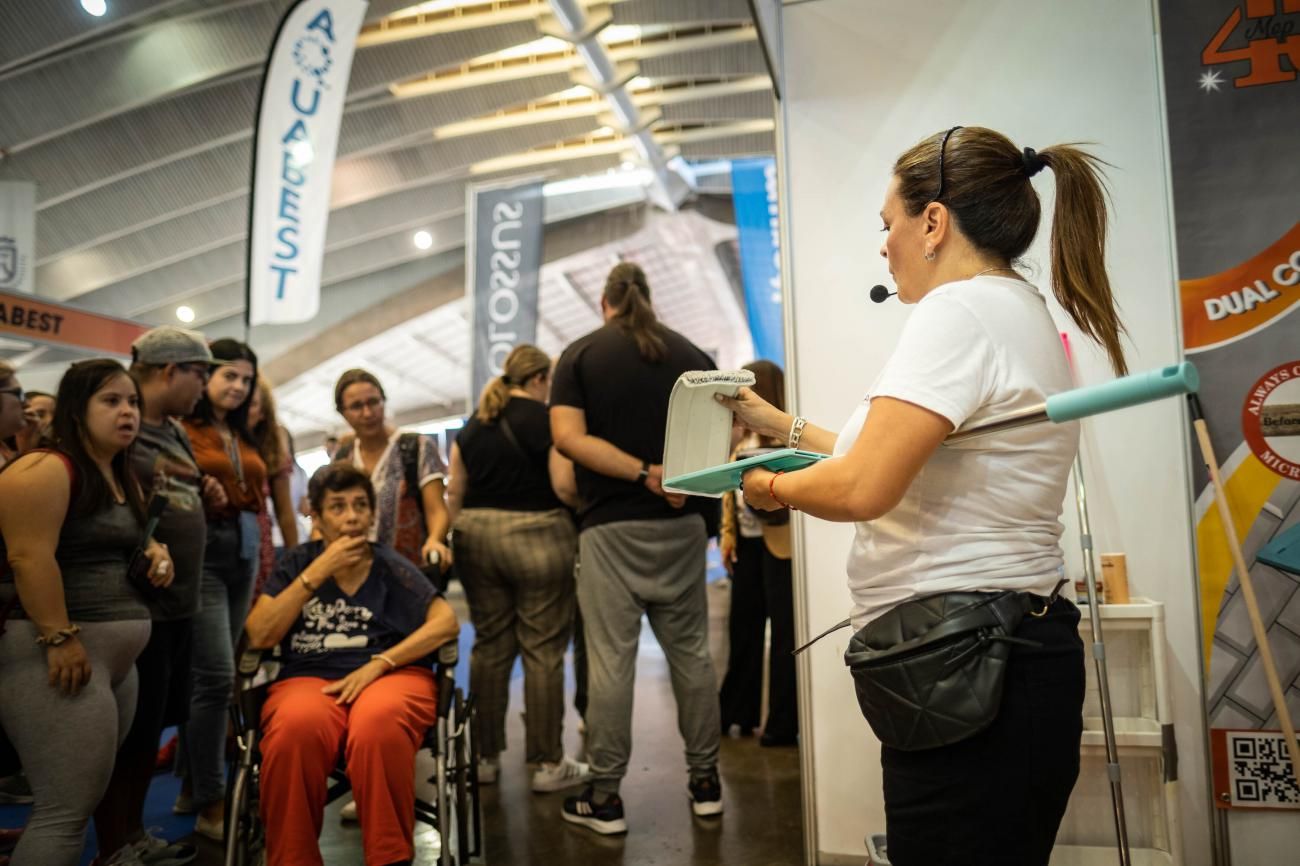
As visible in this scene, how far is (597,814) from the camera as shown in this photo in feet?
9.12

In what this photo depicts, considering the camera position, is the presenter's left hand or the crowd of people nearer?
the presenter's left hand

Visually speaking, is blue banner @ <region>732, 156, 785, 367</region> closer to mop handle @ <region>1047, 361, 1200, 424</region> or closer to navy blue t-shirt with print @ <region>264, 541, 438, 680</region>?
navy blue t-shirt with print @ <region>264, 541, 438, 680</region>

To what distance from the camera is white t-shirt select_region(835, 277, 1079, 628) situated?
1123mm

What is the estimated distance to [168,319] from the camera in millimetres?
12219

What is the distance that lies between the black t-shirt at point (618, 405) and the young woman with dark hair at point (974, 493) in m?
1.57

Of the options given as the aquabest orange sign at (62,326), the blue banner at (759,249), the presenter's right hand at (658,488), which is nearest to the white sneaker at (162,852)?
the presenter's right hand at (658,488)

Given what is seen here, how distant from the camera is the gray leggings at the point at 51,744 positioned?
6.64 ft

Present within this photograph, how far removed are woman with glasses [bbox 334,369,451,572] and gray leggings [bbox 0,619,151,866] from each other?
49.7 inches

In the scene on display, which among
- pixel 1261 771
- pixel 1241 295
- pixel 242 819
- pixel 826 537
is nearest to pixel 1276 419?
pixel 1241 295

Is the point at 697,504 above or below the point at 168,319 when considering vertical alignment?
below

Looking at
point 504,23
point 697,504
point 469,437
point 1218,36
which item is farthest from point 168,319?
point 1218,36

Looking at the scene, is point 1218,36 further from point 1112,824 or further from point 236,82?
point 236,82

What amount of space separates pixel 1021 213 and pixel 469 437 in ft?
8.04

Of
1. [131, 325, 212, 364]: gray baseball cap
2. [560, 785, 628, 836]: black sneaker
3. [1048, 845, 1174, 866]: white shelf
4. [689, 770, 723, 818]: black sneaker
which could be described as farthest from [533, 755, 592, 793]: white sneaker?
[131, 325, 212, 364]: gray baseball cap
